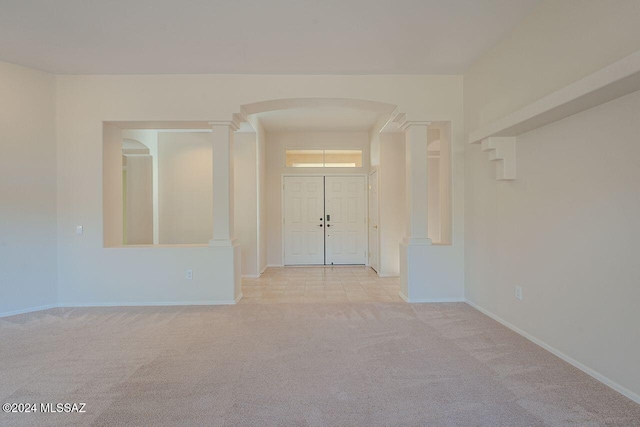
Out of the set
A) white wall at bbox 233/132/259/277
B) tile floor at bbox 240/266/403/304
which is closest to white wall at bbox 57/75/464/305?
tile floor at bbox 240/266/403/304

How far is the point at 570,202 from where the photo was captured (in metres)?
2.28

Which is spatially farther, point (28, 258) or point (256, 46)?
point (28, 258)

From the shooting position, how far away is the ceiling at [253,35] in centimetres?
254

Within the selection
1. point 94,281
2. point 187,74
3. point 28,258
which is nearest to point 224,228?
point 94,281

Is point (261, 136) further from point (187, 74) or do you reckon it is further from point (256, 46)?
point (256, 46)

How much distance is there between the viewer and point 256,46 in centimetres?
313

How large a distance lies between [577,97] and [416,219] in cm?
215

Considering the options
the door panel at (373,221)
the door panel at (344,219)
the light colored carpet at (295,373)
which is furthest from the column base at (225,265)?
the door panel at (344,219)

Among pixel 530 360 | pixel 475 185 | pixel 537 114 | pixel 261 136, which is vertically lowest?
pixel 530 360

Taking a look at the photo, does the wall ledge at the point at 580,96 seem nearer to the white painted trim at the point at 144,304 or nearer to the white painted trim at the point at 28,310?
the white painted trim at the point at 144,304

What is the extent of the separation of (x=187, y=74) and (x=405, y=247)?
3.31 m

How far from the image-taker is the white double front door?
21.9ft

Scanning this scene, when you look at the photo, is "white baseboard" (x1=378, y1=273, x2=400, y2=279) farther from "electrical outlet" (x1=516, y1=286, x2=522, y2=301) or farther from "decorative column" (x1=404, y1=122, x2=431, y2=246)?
"electrical outlet" (x1=516, y1=286, x2=522, y2=301)

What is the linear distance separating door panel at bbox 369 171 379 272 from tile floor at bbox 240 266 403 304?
27cm
